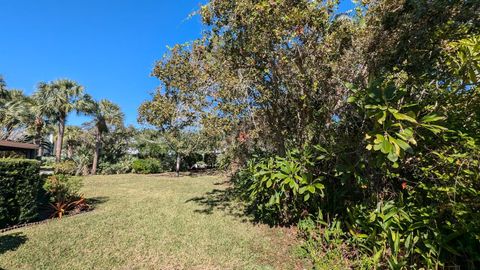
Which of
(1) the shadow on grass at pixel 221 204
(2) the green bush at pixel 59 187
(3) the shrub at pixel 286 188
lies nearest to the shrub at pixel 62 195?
(2) the green bush at pixel 59 187

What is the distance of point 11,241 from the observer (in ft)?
15.7

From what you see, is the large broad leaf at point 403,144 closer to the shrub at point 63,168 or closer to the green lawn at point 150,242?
the green lawn at point 150,242

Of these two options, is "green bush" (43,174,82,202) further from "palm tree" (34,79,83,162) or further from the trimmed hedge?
"palm tree" (34,79,83,162)

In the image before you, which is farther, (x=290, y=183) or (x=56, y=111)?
(x=56, y=111)

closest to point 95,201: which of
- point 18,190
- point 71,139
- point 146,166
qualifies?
point 18,190

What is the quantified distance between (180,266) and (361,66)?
4.15 m

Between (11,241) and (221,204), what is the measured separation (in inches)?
191

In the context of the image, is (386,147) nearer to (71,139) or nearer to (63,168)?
(63,168)

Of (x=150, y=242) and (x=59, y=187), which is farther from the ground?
(x=59, y=187)

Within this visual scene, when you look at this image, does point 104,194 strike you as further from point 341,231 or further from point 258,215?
point 341,231

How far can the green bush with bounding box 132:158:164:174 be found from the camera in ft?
67.1

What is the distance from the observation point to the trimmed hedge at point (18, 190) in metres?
5.45

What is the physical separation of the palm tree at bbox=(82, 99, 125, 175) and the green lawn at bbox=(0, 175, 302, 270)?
47.5 feet

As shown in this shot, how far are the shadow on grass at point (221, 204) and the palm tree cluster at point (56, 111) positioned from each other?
45.3 ft
